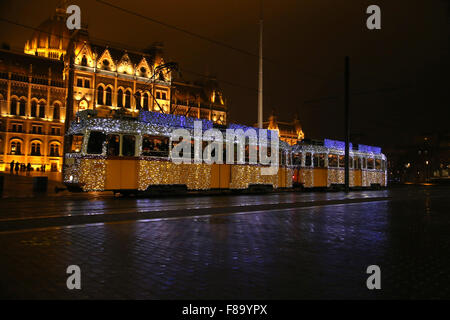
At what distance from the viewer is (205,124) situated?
20641 millimetres

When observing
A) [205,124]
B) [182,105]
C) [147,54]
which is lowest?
[205,124]

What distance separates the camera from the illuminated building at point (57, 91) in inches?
3034

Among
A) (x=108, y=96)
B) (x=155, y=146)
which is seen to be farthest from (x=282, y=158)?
(x=108, y=96)

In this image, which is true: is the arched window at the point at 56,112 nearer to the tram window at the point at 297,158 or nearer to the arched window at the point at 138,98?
the arched window at the point at 138,98

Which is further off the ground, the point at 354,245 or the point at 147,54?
the point at 147,54

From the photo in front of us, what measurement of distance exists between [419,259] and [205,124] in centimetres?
1557

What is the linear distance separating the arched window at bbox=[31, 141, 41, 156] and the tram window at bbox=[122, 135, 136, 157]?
226 ft

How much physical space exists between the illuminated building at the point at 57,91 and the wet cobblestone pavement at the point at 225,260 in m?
67.1

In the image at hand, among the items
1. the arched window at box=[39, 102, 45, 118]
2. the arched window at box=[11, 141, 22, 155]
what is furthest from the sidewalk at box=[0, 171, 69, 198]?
the arched window at box=[39, 102, 45, 118]

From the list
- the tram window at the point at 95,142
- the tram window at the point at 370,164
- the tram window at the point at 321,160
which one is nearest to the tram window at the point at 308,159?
the tram window at the point at 321,160

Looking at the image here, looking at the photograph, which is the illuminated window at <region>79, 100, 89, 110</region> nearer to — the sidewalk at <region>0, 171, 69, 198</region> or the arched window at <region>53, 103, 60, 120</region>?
the arched window at <region>53, 103, 60, 120</region>

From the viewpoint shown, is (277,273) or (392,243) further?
(392,243)
